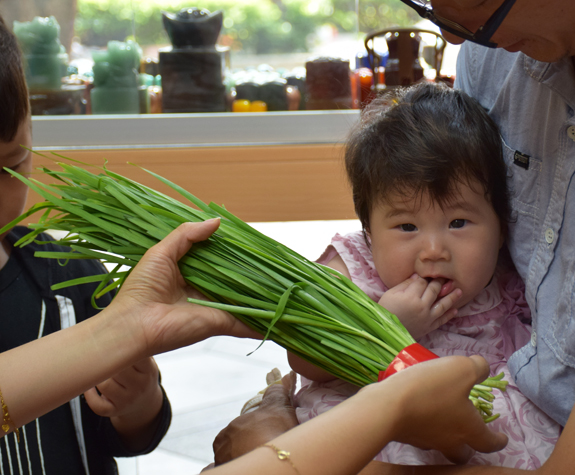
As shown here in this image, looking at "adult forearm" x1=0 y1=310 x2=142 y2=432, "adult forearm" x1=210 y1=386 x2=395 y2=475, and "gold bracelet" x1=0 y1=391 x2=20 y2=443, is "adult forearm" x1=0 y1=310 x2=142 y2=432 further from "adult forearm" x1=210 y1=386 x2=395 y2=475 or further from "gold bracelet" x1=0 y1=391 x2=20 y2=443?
"adult forearm" x1=210 y1=386 x2=395 y2=475

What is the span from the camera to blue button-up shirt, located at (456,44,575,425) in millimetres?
906

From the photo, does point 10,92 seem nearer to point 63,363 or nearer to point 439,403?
point 63,363

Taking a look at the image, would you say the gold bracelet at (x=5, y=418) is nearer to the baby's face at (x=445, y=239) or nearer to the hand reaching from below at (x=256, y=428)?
the hand reaching from below at (x=256, y=428)

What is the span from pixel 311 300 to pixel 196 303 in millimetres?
182

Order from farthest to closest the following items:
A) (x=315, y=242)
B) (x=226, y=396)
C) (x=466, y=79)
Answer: (x=315, y=242) < (x=226, y=396) < (x=466, y=79)

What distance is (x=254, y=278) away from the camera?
90cm

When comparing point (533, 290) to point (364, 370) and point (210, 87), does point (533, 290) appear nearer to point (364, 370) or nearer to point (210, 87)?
point (364, 370)

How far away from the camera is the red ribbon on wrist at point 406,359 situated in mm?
827

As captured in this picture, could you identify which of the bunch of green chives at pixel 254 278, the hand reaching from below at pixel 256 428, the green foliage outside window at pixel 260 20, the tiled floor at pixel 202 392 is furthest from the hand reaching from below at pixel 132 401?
the green foliage outside window at pixel 260 20

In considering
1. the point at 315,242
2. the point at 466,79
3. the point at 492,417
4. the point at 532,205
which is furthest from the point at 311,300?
the point at 315,242

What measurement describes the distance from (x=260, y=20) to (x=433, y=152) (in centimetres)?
168

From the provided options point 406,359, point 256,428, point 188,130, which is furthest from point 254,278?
point 188,130

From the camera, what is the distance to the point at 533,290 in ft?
3.23

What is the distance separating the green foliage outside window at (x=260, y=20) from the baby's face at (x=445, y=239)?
157 centimetres
